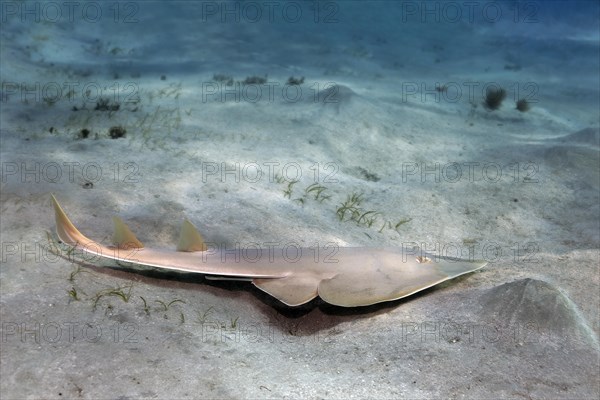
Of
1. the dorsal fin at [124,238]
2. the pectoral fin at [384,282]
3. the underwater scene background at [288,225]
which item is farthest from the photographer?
the dorsal fin at [124,238]

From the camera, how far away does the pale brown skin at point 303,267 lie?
10.6 ft

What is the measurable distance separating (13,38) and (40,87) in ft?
17.4

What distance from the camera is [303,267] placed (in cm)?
343

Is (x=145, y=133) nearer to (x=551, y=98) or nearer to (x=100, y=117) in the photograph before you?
(x=100, y=117)

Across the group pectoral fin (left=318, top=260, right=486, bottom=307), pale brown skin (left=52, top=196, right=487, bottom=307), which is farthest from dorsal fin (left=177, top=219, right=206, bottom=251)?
pectoral fin (left=318, top=260, right=486, bottom=307)

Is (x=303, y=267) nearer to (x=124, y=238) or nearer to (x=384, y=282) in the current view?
(x=384, y=282)

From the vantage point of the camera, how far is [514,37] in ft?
92.0

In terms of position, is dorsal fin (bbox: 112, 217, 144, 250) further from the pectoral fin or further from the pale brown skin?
the pectoral fin

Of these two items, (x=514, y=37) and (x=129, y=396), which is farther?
(x=514, y=37)

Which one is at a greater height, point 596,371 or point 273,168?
point 273,168

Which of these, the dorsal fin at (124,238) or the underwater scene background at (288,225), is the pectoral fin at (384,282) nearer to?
the underwater scene background at (288,225)

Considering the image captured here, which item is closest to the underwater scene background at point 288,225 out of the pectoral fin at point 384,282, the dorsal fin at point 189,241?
the pectoral fin at point 384,282

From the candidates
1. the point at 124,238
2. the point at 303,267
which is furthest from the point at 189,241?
the point at 303,267

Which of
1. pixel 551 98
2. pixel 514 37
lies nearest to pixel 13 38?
pixel 551 98
